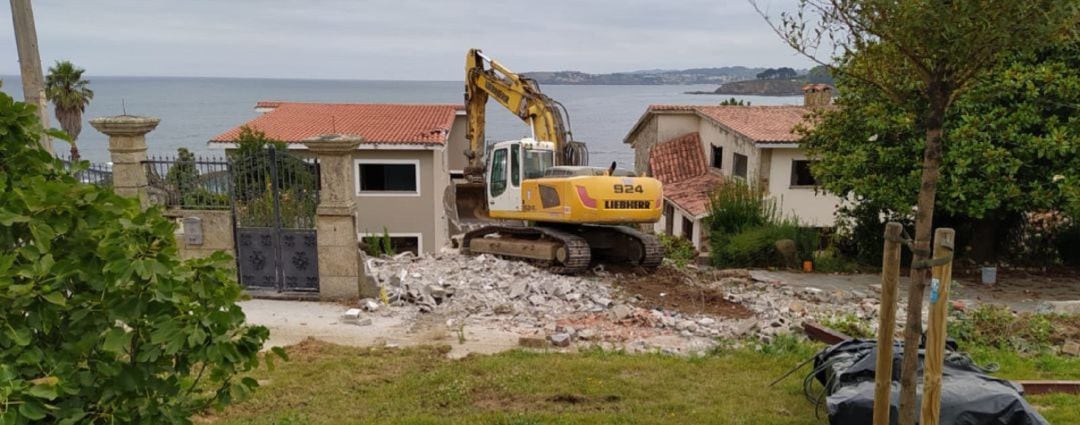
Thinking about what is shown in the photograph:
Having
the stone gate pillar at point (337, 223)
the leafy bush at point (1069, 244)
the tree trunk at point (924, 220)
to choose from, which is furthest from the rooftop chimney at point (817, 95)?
the tree trunk at point (924, 220)

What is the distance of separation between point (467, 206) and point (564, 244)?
4874 millimetres

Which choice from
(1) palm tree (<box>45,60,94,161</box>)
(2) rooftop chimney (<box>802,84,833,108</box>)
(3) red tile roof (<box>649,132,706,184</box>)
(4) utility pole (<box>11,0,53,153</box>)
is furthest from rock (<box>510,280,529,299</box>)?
(1) palm tree (<box>45,60,94,161</box>)

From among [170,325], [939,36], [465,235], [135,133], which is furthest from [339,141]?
[939,36]

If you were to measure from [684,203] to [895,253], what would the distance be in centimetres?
1977

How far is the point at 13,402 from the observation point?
2.56 m

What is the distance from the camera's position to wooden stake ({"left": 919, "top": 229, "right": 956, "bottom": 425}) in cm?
376

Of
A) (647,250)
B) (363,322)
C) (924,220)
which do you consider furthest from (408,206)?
(924,220)

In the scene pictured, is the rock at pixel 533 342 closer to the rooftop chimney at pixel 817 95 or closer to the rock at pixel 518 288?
the rock at pixel 518 288

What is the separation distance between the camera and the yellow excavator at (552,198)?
502 inches

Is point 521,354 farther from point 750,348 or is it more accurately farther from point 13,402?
point 13,402

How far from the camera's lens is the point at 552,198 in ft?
43.5

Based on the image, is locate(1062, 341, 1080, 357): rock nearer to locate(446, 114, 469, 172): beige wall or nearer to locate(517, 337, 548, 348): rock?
locate(517, 337, 548, 348): rock

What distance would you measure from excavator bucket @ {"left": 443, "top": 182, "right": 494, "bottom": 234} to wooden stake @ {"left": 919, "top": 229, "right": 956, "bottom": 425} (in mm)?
13416

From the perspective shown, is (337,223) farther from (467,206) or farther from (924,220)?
(924,220)
